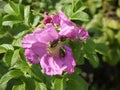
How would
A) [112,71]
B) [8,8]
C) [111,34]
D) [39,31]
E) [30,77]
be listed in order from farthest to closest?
[112,71]
[111,34]
[8,8]
[30,77]
[39,31]

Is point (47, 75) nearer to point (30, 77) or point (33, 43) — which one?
point (30, 77)

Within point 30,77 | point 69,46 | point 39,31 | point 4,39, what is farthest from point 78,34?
point 4,39

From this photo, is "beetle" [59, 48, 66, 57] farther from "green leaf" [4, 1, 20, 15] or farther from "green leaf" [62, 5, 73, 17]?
"green leaf" [4, 1, 20, 15]

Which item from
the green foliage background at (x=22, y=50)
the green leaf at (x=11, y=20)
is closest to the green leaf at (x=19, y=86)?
the green foliage background at (x=22, y=50)

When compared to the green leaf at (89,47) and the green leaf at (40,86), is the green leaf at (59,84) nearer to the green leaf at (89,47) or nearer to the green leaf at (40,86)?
the green leaf at (40,86)

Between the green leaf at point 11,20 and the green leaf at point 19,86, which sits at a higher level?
the green leaf at point 11,20

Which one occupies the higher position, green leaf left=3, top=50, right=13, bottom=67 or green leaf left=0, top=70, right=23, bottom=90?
green leaf left=3, top=50, right=13, bottom=67

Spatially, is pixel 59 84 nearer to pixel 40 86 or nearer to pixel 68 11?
pixel 40 86

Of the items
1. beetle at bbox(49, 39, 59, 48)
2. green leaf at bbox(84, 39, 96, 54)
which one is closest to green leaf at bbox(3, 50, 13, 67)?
beetle at bbox(49, 39, 59, 48)
